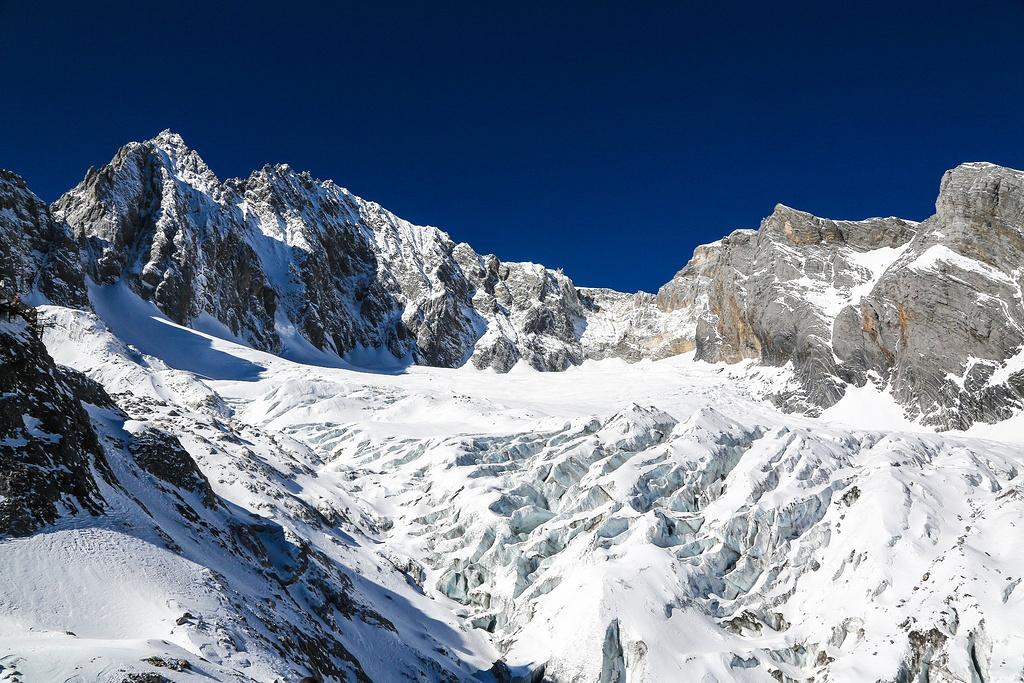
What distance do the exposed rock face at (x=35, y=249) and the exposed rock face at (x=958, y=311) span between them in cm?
13337

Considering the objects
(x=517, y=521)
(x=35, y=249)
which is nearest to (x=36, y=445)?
(x=517, y=521)

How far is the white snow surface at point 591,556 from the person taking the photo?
77.0 ft

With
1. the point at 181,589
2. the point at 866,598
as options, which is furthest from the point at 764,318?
the point at 181,589

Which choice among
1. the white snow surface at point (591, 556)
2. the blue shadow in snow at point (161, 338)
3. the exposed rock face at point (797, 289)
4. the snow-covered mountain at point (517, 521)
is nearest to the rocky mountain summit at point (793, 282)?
the exposed rock face at point (797, 289)

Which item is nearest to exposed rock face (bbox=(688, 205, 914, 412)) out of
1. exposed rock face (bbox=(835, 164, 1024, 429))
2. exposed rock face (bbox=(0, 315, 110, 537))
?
exposed rock face (bbox=(835, 164, 1024, 429))

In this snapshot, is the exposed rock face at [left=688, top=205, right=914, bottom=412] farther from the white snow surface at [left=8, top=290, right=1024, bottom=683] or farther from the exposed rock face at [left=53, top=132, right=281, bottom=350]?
the exposed rock face at [left=53, top=132, right=281, bottom=350]

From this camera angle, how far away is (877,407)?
→ 118312 millimetres

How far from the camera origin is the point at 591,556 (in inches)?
1913

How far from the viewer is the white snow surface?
2347 cm

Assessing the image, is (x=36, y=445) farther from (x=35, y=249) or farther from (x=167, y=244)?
(x=167, y=244)

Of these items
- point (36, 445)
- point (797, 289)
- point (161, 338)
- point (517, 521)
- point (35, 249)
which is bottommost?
point (517, 521)

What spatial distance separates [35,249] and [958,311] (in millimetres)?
146465

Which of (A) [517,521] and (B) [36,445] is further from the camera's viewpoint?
(A) [517,521]

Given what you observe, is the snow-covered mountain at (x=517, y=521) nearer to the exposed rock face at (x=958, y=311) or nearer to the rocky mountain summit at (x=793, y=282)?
the exposed rock face at (x=958, y=311)
